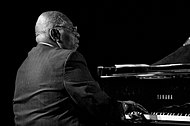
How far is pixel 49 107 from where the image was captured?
81.0 inches

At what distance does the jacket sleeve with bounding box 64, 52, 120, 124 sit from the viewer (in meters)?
1.98

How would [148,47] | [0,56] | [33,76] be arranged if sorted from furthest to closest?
[148,47]
[0,56]
[33,76]

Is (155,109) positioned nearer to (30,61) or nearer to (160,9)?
(30,61)

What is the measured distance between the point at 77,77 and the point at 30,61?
40 centimetres

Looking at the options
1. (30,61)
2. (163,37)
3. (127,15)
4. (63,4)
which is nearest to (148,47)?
(163,37)

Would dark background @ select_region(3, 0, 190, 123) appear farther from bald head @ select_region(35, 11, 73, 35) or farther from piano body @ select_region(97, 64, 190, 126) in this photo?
bald head @ select_region(35, 11, 73, 35)

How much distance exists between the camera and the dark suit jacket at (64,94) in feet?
6.56

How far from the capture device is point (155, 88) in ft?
9.66

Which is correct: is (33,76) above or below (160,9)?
below

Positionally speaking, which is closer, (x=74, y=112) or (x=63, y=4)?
(x=74, y=112)

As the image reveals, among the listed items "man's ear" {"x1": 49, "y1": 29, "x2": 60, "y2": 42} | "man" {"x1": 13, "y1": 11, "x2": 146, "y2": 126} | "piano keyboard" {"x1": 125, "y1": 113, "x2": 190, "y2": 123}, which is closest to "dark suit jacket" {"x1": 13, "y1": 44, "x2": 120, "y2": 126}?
"man" {"x1": 13, "y1": 11, "x2": 146, "y2": 126}

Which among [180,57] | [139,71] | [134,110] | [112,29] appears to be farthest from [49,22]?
[112,29]

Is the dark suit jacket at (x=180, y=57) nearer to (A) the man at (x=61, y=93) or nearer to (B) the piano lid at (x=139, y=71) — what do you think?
(B) the piano lid at (x=139, y=71)

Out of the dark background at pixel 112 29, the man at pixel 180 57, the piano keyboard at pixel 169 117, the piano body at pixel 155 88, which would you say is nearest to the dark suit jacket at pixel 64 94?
the piano keyboard at pixel 169 117
